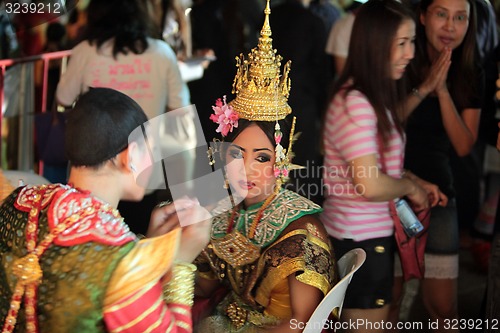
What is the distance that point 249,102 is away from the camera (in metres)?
1.90

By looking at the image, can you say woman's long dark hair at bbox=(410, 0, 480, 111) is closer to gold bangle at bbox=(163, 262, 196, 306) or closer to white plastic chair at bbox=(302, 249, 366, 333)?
white plastic chair at bbox=(302, 249, 366, 333)

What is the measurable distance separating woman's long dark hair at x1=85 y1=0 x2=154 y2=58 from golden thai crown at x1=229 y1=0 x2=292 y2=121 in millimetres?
1024

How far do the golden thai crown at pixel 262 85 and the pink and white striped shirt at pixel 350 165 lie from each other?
0.33 m

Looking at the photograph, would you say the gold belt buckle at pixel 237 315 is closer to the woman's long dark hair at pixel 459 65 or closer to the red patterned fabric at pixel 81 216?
the red patterned fabric at pixel 81 216

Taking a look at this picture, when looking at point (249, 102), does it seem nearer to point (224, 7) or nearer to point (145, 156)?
point (145, 156)

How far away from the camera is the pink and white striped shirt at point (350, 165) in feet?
7.07

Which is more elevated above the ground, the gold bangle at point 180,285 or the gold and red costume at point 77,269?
the gold and red costume at point 77,269

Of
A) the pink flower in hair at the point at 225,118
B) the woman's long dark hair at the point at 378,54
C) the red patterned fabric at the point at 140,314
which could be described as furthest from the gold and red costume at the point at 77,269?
the woman's long dark hair at the point at 378,54

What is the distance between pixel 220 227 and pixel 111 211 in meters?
0.59

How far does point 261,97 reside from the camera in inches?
74.7

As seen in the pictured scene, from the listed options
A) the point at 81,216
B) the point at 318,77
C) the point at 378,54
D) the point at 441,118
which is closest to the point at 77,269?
the point at 81,216

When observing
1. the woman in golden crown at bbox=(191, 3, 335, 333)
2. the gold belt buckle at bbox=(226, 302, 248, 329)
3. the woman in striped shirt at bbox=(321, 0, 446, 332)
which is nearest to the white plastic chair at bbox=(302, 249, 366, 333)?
the woman in golden crown at bbox=(191, 3, 335, 333)

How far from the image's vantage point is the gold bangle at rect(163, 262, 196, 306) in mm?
1543

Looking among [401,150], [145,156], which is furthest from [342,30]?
[145,156]
